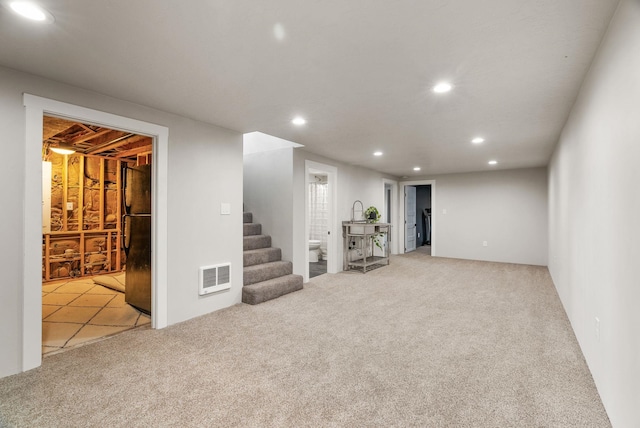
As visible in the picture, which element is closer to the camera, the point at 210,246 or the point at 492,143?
the point at 210,246

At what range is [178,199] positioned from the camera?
10.8 feet

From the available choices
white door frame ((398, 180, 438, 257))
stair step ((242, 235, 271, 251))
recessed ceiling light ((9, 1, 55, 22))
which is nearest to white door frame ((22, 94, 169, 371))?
recessed ceiling light ((9, 1, 55, 22))

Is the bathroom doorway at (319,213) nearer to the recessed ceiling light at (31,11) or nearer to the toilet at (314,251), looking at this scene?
the toilet at (314,251)

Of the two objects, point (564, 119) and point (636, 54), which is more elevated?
point (564, 119)

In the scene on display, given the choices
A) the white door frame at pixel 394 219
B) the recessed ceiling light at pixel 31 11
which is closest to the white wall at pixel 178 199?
the recessed ceiling light at pixel 31 11

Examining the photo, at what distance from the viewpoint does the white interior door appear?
8.78 meters

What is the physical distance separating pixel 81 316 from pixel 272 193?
295 centimetres

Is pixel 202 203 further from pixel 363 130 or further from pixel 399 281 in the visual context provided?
pixel 399 281

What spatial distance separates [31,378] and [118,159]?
4919 mm

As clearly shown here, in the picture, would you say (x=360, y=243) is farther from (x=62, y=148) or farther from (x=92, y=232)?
(x=62, y=148)

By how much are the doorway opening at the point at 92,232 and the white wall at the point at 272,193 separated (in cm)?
165

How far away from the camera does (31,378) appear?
2176mm

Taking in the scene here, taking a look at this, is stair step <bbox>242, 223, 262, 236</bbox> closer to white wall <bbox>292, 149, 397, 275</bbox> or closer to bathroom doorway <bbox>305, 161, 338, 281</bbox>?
white wall <bbox>292, 149, 397, 275</bbox>

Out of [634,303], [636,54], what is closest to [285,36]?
[636,54]
